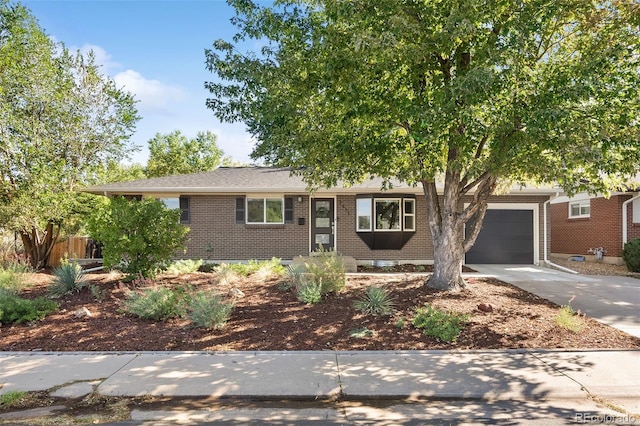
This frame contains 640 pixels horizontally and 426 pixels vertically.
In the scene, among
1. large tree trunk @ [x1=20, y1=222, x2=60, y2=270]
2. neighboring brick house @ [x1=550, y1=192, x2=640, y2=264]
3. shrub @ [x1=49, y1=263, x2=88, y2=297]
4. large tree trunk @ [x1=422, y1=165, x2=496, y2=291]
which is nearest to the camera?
large tree trunk @ [x1=422, y1=165, x2=496, y2=291]

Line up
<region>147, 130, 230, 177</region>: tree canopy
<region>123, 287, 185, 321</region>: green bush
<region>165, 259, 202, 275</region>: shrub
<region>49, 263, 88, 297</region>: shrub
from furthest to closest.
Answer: <region>147, 130, 230, 177</region>: tree canopy < <region>165, 259, 202, 275</region>: shrub < <region>49, 263, 88, 297</region>: shrub < <region>123, 287, 185, 321</region>: green bush

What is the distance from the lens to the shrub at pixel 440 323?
19.0 feet

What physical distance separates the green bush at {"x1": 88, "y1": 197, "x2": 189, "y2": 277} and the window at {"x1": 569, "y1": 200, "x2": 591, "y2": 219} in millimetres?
16552

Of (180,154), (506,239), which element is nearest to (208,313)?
(506,239)

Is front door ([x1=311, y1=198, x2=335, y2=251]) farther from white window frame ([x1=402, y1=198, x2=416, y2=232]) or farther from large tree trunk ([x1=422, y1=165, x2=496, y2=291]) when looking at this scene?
large tree trunk ([x1=422, y1=165, x2=496, y2=291])

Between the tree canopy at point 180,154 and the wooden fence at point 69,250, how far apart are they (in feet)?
72.1

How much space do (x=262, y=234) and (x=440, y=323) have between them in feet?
29.5

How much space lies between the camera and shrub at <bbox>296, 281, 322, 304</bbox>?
7504 mm

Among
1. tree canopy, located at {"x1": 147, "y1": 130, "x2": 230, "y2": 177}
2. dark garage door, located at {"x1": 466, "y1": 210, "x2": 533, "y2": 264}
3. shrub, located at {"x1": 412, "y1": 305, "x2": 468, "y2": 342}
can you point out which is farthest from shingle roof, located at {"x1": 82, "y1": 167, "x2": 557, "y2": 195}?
tree canopy, located at {"x1": 147, "y1": 130, "x2": 230, "y2": 177}

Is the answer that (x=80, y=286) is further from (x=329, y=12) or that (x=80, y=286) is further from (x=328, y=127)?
(x=329, y=12)

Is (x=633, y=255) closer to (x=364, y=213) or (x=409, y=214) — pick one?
(x=409, y=214)

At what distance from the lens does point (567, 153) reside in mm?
5938

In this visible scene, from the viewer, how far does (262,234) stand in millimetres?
14164

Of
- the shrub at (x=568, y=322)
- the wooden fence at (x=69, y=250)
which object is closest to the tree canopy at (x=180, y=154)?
the wooden fence at (x=69, y=250)
